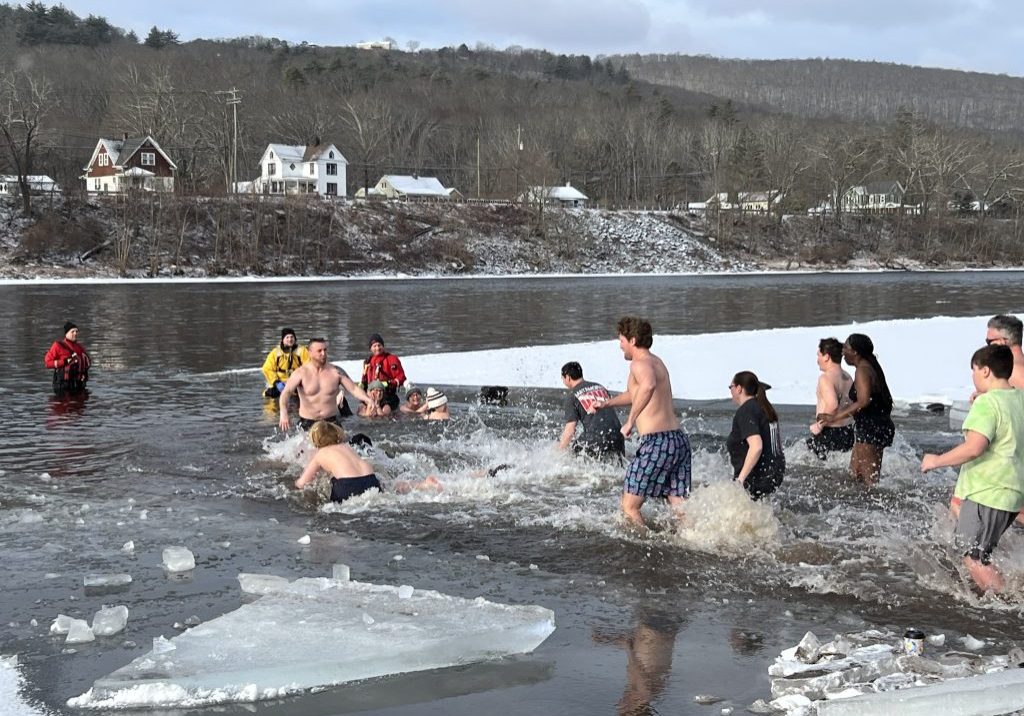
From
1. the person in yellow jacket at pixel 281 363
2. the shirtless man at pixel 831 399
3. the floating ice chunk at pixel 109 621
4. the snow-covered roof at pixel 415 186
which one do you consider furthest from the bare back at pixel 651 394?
the snow-covered roof at pixel 415 186

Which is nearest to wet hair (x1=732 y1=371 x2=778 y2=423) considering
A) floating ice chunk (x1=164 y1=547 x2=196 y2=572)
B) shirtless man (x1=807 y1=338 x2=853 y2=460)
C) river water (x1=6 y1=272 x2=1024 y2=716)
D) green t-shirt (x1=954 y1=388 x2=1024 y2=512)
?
river water (x1=6 y1=272 x2=1024 y2=716)

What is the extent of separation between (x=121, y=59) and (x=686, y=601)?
15940 centimetres

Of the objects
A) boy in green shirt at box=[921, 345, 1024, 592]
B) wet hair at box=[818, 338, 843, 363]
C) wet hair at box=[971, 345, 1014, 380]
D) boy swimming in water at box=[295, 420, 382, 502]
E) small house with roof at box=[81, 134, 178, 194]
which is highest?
small house with roof at box=[81, 134, 178, 194]

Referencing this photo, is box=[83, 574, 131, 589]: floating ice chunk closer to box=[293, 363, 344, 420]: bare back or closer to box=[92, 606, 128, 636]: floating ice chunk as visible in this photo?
box=[92, 606, 128, 636]: floating ice chunk

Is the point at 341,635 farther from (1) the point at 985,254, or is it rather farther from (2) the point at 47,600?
(1) the point at 985,254

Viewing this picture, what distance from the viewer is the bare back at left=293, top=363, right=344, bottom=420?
41.4ft

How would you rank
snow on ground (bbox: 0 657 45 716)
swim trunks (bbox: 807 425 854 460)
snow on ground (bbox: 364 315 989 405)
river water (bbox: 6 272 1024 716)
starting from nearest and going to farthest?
1. snow on ground (bbox: 0 657 45 716)
2. river water (bbox: 6 272 1024 716)
3. swim trunks (bbox: 807 425 854 460)
4. snow on ground (bbox: 364 315 989 405)

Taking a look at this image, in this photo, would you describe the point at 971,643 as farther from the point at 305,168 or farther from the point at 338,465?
the point at 305,168

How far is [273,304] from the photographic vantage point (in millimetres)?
39562

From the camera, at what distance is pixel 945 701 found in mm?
4723

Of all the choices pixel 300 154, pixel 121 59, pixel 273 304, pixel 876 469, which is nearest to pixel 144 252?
pixel 273 304

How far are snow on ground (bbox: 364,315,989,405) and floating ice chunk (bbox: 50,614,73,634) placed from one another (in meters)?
11.4

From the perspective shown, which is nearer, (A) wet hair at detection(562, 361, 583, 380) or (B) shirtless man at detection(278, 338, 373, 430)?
(A) wet hair at detection(562, 361, 583, 380)

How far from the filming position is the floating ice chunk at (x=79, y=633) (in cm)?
618
